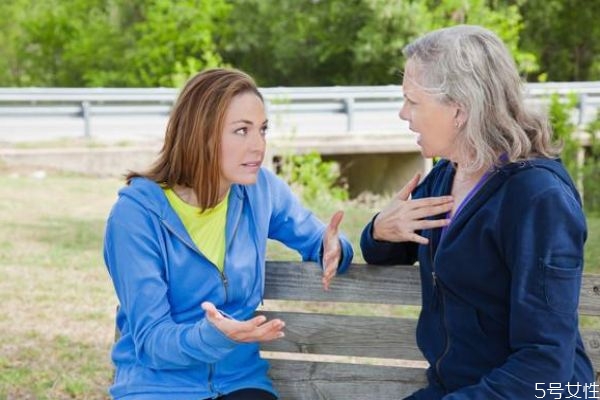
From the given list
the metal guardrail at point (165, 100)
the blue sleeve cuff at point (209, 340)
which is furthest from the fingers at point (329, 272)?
the metal guardrail at point (165, 100)

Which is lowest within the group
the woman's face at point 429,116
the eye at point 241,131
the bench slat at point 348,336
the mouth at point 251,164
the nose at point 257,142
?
the bench slat at point 348,336

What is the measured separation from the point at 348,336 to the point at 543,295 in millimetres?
1005

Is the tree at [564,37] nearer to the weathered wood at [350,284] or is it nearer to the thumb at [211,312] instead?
the weathered wood at [350,284]

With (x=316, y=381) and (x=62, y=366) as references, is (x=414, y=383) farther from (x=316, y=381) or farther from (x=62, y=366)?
(x=62, y=366)

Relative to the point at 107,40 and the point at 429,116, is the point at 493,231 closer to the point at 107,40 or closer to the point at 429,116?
the point at 429,116

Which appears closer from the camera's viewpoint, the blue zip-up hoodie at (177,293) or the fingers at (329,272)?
the blue zip-up hoodie at (177,293)

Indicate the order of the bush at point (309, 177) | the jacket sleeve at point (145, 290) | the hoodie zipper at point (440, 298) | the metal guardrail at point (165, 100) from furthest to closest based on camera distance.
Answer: the metal guardrail at point (165, 100), the bush at point (309, 177), the jacket sleeve at point (145, 290), the hoodie zipper at point (440, 298)

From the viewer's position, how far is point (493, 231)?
234cm

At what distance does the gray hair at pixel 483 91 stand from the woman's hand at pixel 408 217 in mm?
189

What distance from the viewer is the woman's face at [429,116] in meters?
2.40

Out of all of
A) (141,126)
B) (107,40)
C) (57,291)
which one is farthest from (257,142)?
(107,40)

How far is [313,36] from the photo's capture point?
83.6ft

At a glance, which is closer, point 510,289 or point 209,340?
point 510,289

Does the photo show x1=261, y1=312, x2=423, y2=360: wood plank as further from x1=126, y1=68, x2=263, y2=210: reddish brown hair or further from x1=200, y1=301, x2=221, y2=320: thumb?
x1=200, y1=301, x2=221, y2=320: thumb
